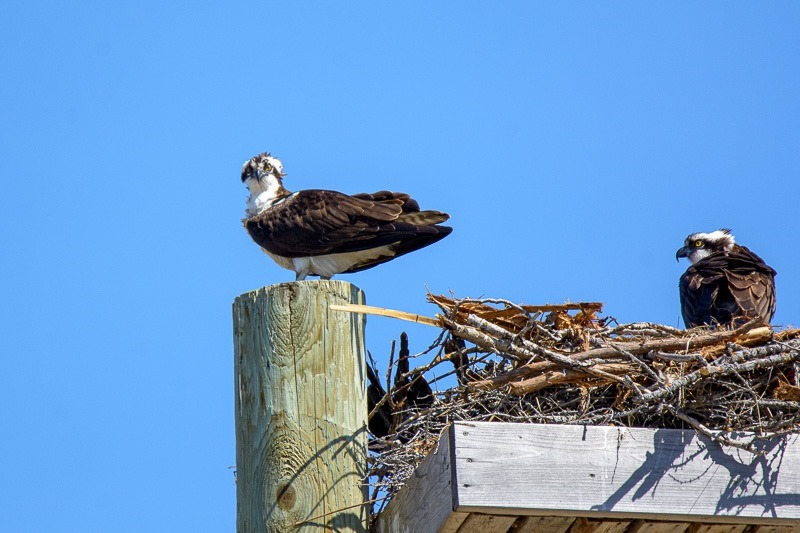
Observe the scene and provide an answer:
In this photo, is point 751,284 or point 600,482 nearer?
point 600,482

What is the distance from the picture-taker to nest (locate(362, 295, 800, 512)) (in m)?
3.95

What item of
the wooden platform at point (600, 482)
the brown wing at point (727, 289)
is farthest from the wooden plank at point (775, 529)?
the brown wing at point (727, 289)

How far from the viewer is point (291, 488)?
367 centimetres

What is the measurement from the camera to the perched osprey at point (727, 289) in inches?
256

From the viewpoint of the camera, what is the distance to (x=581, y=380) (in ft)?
13.8

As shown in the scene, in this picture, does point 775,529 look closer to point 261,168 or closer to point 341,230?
point 341,230

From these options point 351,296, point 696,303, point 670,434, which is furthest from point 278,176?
point 670,434

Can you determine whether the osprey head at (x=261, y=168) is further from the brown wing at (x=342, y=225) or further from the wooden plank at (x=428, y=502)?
the wooden plank at (x=428, y=502)

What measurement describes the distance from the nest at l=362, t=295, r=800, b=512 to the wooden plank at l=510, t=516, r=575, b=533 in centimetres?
42

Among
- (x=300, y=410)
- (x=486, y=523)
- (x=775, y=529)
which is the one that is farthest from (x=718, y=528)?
(x=300, y=410)

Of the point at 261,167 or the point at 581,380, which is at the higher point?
the point at 261,167

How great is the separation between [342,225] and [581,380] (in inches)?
137

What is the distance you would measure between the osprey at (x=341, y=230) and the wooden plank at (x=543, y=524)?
391 cm

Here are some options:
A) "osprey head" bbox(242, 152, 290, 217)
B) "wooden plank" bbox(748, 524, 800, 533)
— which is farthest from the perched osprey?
"osprey head" bbox(242, 152, 290, 217)
